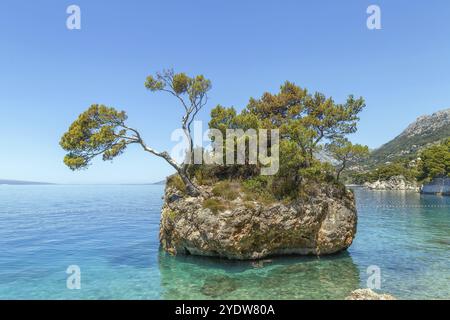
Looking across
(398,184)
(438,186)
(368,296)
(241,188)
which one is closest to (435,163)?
(438,186)

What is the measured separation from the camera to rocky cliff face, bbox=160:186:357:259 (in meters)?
21.5

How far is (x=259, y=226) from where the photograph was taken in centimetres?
2200

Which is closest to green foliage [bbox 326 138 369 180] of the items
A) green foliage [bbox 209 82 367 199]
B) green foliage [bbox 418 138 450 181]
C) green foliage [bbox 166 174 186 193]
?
green foliage [bbox 209 82 367 199]

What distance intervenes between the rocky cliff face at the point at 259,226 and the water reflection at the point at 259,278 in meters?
0.87

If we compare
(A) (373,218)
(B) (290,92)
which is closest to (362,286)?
(B) (290,92)

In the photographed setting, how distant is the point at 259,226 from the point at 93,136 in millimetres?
14156

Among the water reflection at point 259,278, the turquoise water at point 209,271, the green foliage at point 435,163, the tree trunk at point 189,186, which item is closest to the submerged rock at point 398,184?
the green foliage at point 435,163

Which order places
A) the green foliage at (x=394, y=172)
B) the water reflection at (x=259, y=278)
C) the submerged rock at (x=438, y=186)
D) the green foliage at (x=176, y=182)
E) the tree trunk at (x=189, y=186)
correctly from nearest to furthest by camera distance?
1. the water reflection at (x=259, y=278)
2. the tree trunk at (x=189, y=186)
3. the green foliage at (x=176, y=182)
4. the submerged rock at (x=438, y=186)
5. the green foliage at (x=394, y=172)

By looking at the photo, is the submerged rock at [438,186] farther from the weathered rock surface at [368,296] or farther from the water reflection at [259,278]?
the weathered rock surface at [368,296]

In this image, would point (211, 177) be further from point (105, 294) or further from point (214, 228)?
point (105, 294)

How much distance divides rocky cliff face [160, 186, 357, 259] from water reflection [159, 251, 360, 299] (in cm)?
87

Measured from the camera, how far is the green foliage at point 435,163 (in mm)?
98562

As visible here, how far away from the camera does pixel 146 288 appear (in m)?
17.7

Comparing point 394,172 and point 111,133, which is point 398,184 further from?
point 111,133
